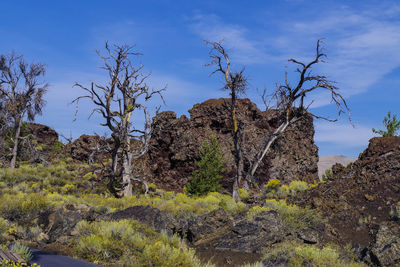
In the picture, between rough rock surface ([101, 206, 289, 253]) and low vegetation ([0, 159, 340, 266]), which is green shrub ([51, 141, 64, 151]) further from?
rough rock surface ([101, 206, 289, 253])

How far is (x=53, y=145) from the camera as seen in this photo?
46906 millimetres

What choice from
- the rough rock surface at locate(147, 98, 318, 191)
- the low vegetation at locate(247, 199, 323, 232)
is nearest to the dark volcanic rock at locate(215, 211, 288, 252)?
the low vegetation at locate(247, 199, 323, 232)

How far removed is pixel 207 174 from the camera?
25.0 m

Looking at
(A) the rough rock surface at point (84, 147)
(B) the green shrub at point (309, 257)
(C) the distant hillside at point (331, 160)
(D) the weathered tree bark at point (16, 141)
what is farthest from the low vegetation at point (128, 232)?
(C) the distant hillside at point (331, 160)

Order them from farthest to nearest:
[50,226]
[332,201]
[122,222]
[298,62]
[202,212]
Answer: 1. [298,62]
2. [202,212]
3. [332,201]
4. [50,226]
5. [122,222]

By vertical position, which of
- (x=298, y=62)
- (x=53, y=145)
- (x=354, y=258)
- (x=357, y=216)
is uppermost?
(x=298, y=62)

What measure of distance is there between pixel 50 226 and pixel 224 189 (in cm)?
1626

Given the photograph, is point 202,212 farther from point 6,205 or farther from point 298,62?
point 298,62

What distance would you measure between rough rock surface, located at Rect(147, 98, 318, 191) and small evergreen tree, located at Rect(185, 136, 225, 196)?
2.20 m

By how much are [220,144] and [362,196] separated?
590 inches

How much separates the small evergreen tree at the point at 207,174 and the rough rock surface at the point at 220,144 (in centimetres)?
220

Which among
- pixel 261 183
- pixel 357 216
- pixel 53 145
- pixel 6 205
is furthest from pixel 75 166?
pixel 357 216

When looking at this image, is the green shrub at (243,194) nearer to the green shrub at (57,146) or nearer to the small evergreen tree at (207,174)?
the small evergreen tree at (207,174)

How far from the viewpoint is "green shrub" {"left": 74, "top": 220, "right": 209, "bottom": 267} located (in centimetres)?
860
